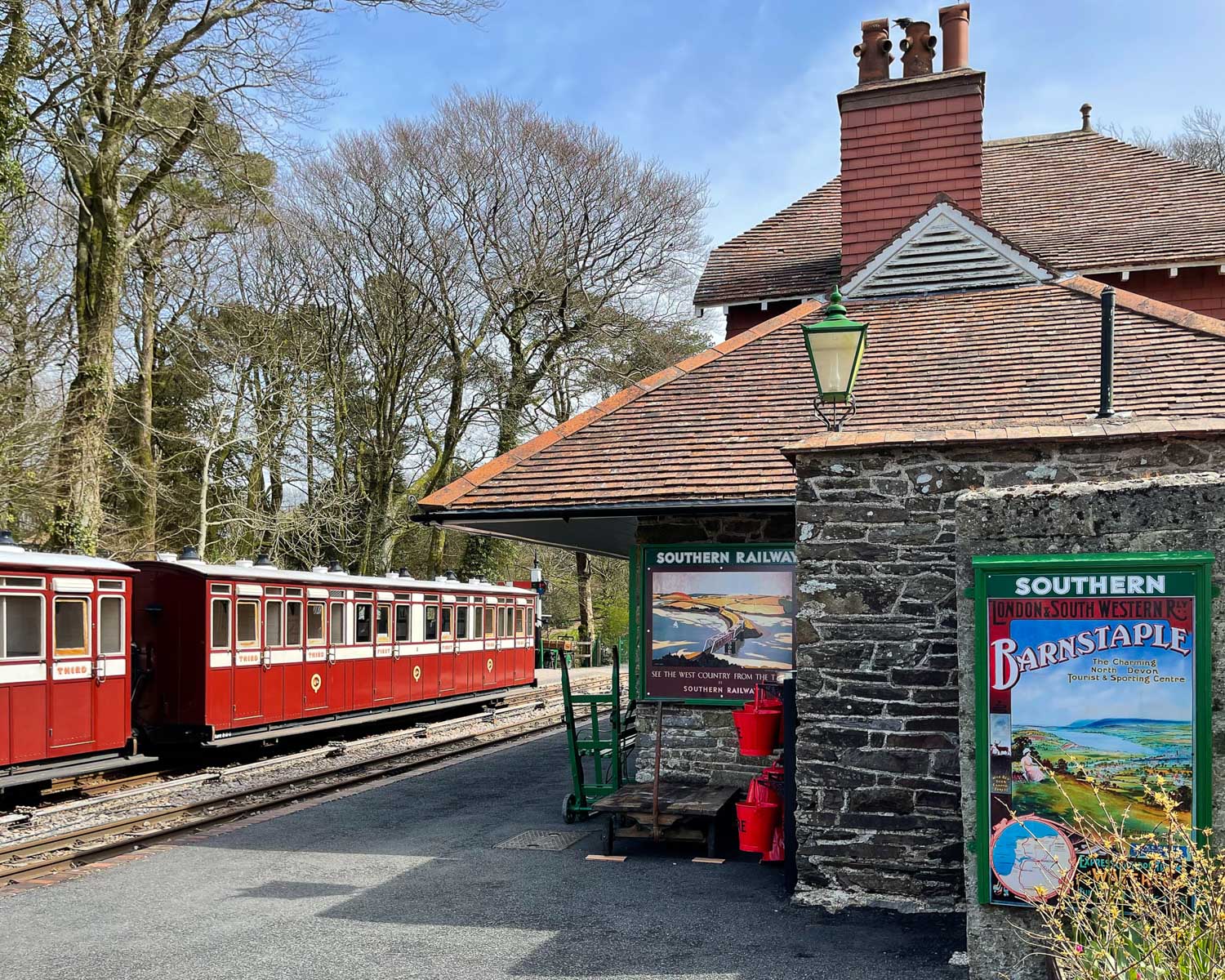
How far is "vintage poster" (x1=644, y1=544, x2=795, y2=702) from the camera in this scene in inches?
401

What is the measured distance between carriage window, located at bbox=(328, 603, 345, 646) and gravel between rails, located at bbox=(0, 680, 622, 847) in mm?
1566

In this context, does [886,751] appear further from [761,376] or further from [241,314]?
[241,314]

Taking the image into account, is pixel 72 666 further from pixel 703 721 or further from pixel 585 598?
pixel 585 598

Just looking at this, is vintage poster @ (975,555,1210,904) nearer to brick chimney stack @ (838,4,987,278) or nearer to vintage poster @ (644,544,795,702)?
vintage poster @ (644,544,795,702)

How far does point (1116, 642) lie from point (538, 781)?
29.1ft

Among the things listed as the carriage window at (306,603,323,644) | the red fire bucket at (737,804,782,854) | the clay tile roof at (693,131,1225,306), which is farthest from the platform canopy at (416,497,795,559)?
the carriage window at (306,603,323,644)

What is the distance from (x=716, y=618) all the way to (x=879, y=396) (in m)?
2.58

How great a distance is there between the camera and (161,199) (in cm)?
2742

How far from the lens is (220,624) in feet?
50.2

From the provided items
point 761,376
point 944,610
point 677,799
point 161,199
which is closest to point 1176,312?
point 761,376

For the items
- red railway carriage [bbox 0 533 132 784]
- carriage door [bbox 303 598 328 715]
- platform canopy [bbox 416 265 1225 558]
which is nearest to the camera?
platform canopy [bbox 416 265 1225 558]

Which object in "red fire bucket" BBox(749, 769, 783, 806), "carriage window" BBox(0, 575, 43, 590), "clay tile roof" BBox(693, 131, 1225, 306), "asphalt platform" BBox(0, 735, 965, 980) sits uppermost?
"clay tile roof" BBox(693, 131, 1225, 306)

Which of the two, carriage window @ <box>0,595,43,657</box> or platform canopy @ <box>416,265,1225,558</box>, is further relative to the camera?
carriage window @ <box>0,595,43,657</box>

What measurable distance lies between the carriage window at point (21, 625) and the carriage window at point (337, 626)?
250 inches
